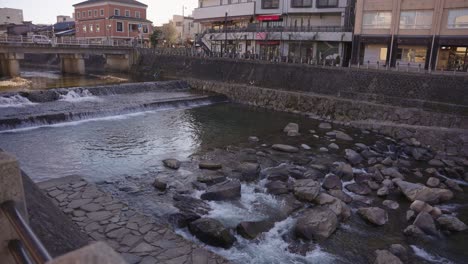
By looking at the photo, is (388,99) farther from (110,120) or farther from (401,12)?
(110,120)

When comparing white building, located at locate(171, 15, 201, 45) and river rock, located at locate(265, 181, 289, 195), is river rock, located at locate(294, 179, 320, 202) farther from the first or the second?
white building, located at locate(171, 15, 201, 45)

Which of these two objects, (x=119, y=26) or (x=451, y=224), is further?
(x=119, y=26)

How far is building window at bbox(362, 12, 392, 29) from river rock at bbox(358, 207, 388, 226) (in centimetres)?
2527

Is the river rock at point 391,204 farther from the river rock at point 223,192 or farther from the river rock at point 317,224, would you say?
the river rock at point 223,192

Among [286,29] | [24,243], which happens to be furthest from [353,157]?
[286,29]

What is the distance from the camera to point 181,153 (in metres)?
16.9

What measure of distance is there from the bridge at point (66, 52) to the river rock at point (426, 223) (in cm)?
3977

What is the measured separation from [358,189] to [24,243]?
12440mm

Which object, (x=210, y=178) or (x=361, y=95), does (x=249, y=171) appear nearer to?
(x=210, y=178)

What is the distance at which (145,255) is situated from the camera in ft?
23.8

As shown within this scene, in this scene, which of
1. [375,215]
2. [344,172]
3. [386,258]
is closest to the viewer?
[386,258]

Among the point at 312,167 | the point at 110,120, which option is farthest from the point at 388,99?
the point at 110,120

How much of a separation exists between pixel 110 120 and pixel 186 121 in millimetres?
5004

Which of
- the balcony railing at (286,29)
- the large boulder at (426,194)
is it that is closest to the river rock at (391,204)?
the large boulder at (426,194)
